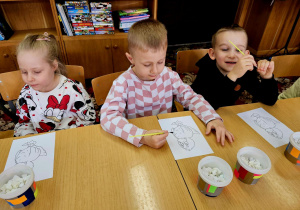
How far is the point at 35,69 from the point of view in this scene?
45.4 inches

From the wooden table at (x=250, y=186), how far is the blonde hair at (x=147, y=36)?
0.37 meters

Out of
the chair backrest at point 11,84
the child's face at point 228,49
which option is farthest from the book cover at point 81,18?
the child's face at point 228,49

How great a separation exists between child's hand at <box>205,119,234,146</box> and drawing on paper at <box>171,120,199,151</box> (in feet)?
0.23

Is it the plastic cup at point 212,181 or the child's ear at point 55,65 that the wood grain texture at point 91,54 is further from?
the plastic cup at point 212,181

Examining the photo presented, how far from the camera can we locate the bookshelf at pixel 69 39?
2.27 metres

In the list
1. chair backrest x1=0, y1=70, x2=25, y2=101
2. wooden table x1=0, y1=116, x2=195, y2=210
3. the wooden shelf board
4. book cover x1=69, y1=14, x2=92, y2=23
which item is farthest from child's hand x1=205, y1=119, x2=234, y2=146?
the wooden shelf board

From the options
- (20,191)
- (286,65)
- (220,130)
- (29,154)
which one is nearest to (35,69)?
(29,154)

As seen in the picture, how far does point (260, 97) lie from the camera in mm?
1151

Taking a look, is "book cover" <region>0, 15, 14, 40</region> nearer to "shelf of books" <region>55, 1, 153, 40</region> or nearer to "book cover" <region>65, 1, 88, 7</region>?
"shelf of books" <region>55, 1, 153, 40</region>

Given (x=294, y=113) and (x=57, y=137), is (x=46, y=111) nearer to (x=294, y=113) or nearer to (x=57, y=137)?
(x=57, y=137)

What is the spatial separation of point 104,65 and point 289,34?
3.19 metres

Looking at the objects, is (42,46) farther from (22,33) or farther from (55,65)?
(22,33)

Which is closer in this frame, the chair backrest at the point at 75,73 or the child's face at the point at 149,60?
the child's face at the point at 149,60

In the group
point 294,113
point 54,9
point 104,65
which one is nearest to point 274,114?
point 294,113
